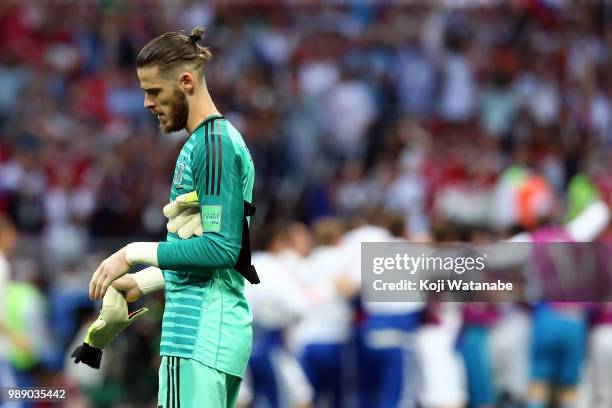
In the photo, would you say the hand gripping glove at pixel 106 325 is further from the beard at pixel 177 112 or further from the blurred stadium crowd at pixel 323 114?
the blurred stadium crowd at pixel 323 114

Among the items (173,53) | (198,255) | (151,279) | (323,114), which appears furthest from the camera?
(323,114)

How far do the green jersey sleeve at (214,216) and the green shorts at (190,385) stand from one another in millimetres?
353

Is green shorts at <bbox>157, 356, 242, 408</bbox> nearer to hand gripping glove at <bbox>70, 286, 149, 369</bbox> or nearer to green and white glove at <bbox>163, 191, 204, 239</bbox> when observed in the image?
hand gripping glove at <bbox>70, 286, 149, 369</bbox>

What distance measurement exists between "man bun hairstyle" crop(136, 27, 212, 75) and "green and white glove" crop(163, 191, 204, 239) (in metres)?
0.49

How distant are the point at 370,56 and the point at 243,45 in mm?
1904

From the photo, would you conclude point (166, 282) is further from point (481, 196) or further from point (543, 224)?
point (481, 196)

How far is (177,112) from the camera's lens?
4762 millimetres

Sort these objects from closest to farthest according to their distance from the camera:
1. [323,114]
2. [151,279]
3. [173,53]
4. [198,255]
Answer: [198,255] < [173,53] < [151,279] < [323,114]

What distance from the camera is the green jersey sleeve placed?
4.56 metres

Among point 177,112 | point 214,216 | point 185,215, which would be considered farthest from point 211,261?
point 177,112

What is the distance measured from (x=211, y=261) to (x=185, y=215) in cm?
29

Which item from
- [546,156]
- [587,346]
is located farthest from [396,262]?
[546,156]

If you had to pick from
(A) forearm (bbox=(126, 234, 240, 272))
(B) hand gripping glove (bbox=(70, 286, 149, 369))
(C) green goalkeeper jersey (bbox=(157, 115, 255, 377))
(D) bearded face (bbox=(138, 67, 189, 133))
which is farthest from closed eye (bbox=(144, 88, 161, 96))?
(B) hand gripping glove (bbox=(70, 286, 149, 369))

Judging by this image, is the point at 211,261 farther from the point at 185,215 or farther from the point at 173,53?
the point at 173,53
